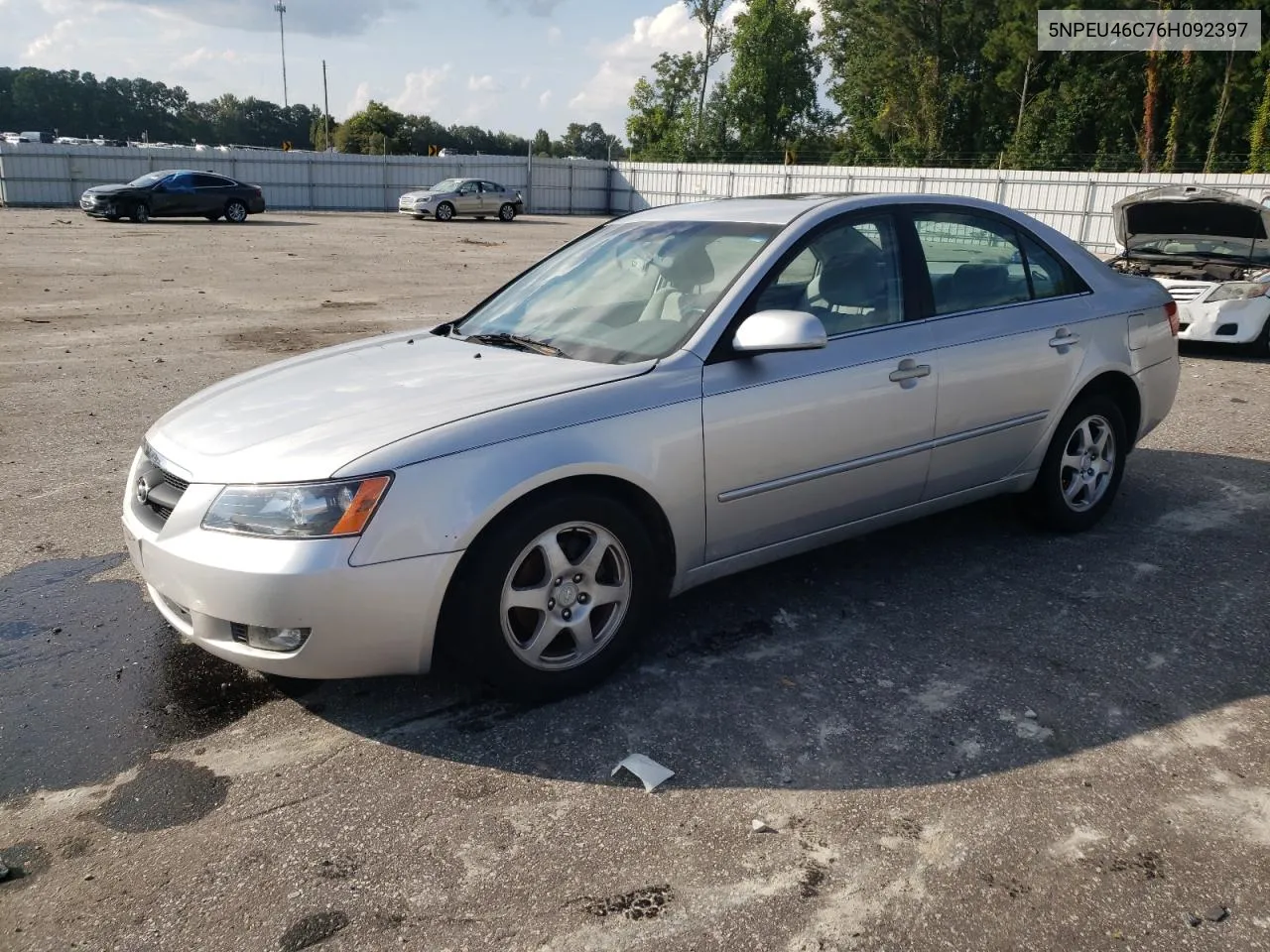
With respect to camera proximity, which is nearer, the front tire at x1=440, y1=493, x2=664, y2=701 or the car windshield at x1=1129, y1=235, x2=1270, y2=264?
the front tire at x1=440, y1=493, x2=664, y2=701

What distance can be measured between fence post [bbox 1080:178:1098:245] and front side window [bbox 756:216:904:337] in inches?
933

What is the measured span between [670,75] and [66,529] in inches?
3098

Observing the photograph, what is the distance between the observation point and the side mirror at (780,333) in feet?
11.6

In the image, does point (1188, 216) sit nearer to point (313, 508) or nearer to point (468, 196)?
Answer: point (313, 508)

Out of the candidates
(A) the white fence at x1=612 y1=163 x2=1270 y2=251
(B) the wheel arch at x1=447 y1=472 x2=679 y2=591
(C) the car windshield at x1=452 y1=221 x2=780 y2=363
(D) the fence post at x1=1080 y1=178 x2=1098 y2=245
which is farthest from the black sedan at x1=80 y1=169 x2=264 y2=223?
(B) the wheel arch at x1=447 y1=472 x2=679 y2=591

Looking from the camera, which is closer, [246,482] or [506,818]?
[506,818]

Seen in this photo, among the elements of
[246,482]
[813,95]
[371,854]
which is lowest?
[371,854]

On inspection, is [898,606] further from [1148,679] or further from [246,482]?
[246,482]

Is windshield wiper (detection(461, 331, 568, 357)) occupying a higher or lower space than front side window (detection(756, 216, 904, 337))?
lower

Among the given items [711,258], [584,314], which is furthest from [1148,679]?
[584,314]

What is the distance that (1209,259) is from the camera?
1037 centimetres

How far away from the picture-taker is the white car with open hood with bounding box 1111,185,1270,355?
9.97 meters

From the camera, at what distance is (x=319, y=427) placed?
3285mm

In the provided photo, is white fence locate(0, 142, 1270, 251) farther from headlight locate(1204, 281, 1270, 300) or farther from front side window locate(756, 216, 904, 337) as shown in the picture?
front side window locate(756, 216, 904, 337)
